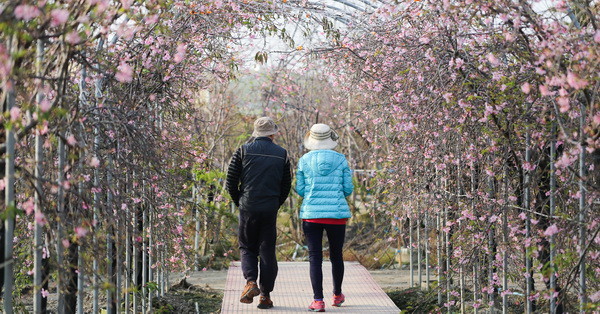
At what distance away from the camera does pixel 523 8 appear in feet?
12.3

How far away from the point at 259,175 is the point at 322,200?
1.57 ft

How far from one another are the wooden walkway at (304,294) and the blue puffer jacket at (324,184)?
77 centimetres

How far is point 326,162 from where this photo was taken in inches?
229

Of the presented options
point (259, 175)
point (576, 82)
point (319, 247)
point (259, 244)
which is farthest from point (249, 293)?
point (576, 82)

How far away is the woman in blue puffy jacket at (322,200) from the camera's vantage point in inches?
226

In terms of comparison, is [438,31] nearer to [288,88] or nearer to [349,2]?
[349,2]

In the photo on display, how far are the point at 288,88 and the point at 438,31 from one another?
8.09 meters

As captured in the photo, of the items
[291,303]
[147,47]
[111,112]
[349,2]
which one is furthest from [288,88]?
[111,112]

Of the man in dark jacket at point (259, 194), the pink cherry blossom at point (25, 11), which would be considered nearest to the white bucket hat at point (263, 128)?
the man in dark jacket at point (259, 194)

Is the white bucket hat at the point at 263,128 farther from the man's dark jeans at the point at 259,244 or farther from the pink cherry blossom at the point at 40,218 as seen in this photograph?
the pink cherry blossom at the point at 40,218

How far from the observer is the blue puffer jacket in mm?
5738

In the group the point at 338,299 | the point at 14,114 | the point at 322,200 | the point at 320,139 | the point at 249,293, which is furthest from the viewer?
the point at 338,299

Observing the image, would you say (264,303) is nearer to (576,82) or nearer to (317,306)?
(317,306)

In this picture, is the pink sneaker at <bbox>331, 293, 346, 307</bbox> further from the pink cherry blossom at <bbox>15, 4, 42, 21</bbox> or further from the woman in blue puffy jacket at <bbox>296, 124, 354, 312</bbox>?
the pink cherry blossom at <bbox>15, 4, 42, 21</bbox>
